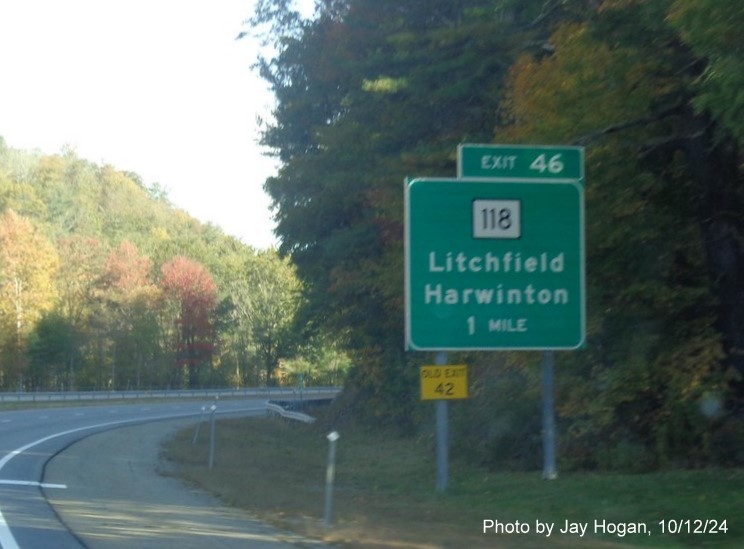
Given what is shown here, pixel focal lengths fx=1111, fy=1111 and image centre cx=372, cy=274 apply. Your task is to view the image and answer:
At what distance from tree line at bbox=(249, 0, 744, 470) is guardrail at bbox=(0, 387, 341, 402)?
118 ft

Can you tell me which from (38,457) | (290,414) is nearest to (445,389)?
(38,457)

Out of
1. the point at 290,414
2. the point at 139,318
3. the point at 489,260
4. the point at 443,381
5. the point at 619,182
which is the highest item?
the point at 139,318

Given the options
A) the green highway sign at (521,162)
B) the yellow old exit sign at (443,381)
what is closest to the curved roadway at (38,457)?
the yellow old exit sign at (443,381)

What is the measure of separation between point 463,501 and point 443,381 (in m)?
1.75

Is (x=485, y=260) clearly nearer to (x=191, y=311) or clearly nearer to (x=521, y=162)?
(x=521, y=162)

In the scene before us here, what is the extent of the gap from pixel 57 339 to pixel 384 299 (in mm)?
49669

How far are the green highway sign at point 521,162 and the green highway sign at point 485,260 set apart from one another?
26 centimetres

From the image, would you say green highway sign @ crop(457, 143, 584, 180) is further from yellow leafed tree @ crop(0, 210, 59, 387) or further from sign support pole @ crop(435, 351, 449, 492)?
yellow leafed tree @ crop(0, 210, 59, 387)

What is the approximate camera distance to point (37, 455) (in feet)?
80.4

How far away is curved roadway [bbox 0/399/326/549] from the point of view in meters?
12.4

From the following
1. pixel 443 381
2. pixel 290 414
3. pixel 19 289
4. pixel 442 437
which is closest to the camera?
pixel 443 381

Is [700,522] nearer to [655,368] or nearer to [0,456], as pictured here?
[655,368]

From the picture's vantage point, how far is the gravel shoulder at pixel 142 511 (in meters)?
12.0

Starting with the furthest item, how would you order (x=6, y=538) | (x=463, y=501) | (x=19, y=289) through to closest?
(x=19, y=289)
(x=463, y=501)
(x=6, y=538)
